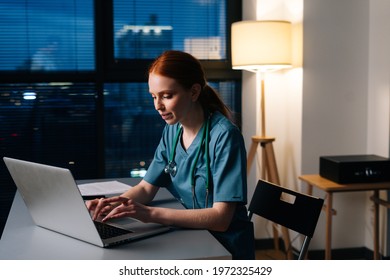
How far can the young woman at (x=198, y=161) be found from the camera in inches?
51.9

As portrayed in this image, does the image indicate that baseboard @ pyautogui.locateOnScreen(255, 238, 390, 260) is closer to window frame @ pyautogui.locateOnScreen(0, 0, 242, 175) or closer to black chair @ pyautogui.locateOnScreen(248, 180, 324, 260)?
window frame @ pyautogui.locateOnScreen(0, 0, 242, 175)

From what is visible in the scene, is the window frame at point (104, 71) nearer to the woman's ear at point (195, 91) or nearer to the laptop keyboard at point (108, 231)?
the woman's ear at point (195, 91)

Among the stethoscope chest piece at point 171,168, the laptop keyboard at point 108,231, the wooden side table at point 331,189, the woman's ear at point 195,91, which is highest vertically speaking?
the woman's ear at point 195,91

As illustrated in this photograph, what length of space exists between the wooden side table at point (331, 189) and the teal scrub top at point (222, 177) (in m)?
0.93

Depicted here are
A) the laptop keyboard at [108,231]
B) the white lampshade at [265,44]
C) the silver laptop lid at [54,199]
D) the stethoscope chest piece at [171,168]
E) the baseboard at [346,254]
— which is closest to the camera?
the silver laptop lid at [54,199]

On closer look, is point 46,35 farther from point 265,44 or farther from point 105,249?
point 105,249

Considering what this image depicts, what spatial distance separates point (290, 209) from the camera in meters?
1.42

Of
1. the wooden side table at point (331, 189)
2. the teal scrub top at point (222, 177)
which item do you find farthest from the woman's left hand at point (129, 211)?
the wooden side table at point (331, 189)

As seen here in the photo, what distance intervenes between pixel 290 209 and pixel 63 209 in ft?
1.89

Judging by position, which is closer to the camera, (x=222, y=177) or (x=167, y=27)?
(x=222, y=177)

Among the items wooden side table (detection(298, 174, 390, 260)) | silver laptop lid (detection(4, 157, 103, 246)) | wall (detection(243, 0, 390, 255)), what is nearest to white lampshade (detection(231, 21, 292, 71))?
wall (detection(243, 0, 390, 255))

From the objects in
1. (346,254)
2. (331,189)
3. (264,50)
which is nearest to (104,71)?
(264,50)

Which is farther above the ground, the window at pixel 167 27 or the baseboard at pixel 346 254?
the window at pixel 167 27

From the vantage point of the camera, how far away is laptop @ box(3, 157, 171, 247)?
1.13 metres
